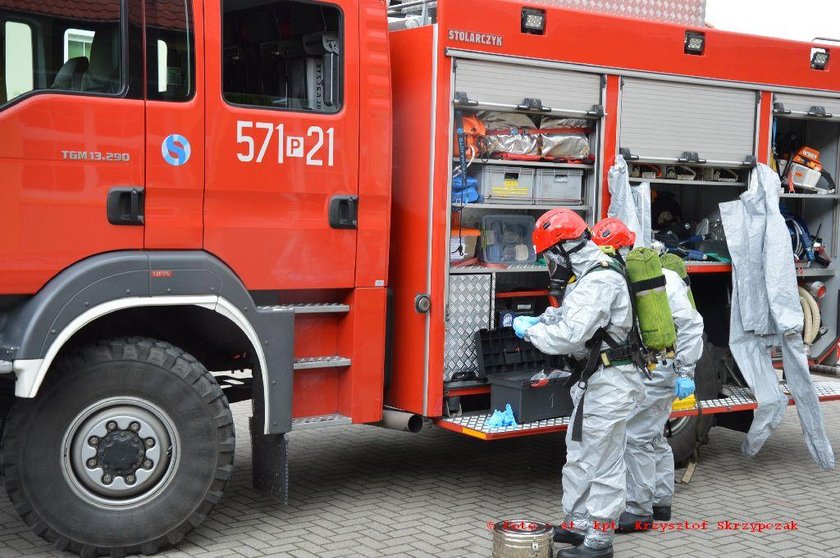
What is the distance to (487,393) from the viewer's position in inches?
258

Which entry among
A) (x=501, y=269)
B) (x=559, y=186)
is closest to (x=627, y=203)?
(x=559, y=186)

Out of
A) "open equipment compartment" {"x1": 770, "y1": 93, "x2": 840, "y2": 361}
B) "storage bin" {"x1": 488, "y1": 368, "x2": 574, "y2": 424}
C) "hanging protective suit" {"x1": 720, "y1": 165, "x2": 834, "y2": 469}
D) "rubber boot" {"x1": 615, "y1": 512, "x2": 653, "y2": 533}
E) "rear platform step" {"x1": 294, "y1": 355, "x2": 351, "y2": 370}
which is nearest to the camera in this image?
"rear platform step" {"x1": 294, "y1": 355, "x2": 351, "y2": 370}

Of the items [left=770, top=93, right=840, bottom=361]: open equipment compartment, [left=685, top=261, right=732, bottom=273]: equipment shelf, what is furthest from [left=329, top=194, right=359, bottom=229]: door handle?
[left=770, top=93, right=840, bottom=361]: open equipment compartment

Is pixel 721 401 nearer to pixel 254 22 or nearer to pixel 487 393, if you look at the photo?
pixel 487 393

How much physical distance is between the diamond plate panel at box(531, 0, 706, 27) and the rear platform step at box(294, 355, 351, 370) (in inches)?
101

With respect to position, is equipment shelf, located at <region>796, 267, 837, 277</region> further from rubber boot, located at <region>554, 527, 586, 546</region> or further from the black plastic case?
rubber boot, located at <region>554, 527, 586, 546</region>

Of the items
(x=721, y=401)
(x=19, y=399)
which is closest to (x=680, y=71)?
(x=721, y=401)

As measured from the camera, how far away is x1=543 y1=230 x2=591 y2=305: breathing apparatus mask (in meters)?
5.66

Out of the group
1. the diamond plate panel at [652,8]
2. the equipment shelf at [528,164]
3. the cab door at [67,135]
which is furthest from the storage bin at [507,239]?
the cab door at [67,135]

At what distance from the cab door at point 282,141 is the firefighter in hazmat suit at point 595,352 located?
1.15 m

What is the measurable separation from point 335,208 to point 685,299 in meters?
2.14

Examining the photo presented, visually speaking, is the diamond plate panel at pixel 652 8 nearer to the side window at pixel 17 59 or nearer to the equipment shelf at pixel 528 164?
the equipment shelf at pixel 528 164

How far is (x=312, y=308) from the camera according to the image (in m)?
5.95

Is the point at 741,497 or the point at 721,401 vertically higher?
the point at 721,401
